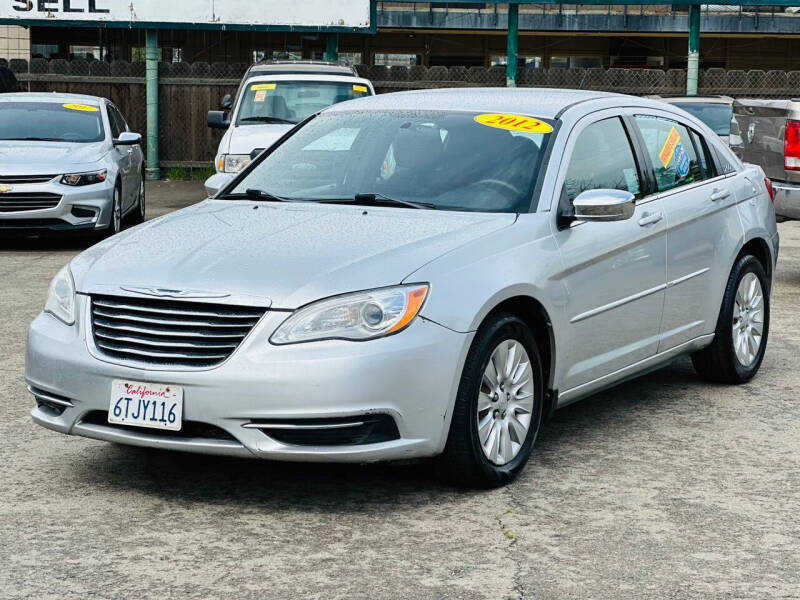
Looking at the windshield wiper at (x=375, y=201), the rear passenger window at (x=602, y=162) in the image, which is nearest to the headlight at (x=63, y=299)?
the windshield wiper at (x=375, y=201)

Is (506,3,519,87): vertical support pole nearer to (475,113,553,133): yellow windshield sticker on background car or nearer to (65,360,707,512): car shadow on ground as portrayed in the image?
(475,113,553,133): yellow windshield sticker on background car

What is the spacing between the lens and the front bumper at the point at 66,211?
43.0 ft

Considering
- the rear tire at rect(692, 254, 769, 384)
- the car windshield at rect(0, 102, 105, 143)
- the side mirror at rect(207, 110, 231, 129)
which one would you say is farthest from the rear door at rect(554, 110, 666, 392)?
the side mirror at rect(207, 110, 231, 129)

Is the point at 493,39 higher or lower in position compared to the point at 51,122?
higher

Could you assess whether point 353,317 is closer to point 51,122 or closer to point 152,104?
point 51,122

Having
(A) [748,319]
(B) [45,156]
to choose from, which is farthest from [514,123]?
(B) [45,156]

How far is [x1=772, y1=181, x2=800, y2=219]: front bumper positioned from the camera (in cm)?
1107

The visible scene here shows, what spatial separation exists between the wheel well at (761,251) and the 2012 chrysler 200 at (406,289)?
0.49 m

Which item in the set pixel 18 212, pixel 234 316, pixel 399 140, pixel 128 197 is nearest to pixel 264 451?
pixel 234 316

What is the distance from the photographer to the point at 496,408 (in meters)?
5.34

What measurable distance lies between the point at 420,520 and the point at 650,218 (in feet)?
7.12

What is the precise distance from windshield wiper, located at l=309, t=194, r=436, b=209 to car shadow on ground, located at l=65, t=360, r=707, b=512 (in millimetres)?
1101

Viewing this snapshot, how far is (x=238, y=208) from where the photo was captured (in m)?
6.05

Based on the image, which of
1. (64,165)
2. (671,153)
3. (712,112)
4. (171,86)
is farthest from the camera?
(171,86)
